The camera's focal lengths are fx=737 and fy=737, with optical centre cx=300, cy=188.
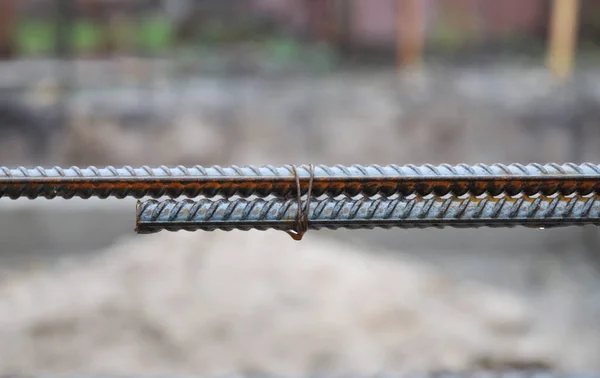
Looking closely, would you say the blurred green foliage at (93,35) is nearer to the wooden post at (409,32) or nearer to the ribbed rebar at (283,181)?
the wooden post at (409,32)

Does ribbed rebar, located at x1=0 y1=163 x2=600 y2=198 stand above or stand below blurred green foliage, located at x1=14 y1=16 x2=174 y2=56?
below

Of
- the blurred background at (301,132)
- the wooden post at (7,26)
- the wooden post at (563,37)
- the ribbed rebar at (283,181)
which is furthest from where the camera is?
the wooden post at (563,37)

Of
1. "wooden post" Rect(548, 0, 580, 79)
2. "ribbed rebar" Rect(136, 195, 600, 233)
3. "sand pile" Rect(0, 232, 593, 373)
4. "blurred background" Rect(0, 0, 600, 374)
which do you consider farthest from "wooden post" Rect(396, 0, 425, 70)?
"ribbed rebar" Rect(136, 195, 600, 233)

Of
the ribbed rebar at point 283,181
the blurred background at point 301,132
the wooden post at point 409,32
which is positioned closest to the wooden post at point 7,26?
the blurred background at point 301,132

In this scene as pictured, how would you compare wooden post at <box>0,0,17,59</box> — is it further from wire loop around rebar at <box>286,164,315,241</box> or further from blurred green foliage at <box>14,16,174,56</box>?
wire loop around rebar at <box>286,164,315,241</box>

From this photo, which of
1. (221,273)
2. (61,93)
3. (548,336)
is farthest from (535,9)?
(61,93)

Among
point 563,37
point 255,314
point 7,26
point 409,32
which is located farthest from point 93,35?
point 563,37

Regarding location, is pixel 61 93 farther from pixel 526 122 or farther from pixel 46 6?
pixel 526 122
